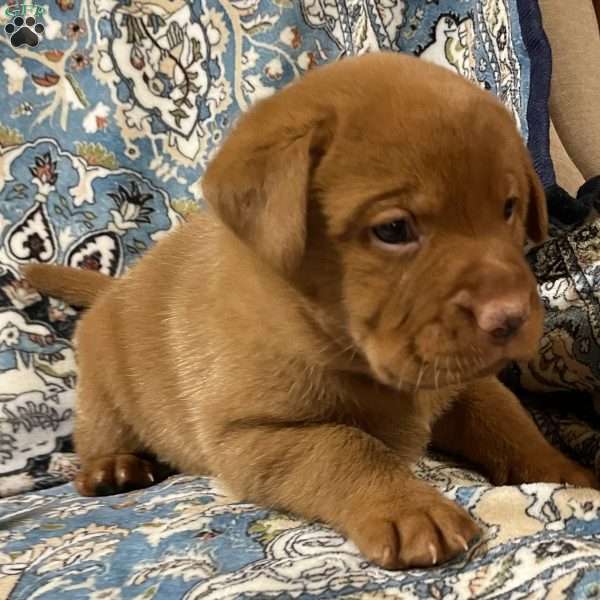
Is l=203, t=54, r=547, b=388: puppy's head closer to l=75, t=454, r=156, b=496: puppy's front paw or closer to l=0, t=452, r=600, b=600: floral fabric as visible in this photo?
l=0, t=452, r=600, b=600: floral fabric

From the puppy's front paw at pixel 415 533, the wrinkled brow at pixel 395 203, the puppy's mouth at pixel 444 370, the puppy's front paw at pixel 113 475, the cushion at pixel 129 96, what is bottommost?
the puppy's front paw at pixel 113 475

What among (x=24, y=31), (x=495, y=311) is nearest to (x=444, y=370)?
(x=495, y=311)

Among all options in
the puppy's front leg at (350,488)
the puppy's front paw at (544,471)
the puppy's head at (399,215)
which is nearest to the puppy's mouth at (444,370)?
the puppy's head at (399,215)

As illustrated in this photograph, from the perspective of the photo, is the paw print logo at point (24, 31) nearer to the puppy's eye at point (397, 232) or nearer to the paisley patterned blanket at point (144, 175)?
the paisley patterned blanket at point (144, 175)

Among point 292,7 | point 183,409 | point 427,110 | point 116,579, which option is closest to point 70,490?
point 183,409

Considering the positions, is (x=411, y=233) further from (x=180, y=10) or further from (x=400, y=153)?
(x=180, y=10)

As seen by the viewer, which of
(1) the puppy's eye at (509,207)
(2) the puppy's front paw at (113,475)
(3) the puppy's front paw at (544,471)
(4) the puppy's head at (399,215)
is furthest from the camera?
(2) the puppy's front paw at (113,475)

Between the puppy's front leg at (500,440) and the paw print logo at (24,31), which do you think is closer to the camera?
the puppy's front leg at (500,440)
